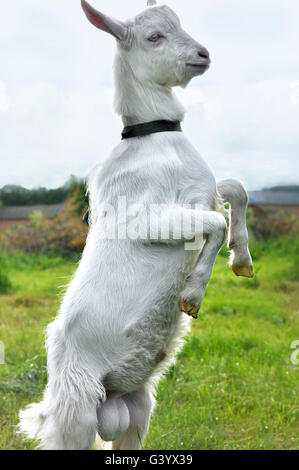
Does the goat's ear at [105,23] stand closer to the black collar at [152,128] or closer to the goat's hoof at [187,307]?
the black collar at [152,128]

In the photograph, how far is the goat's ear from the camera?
2.85m

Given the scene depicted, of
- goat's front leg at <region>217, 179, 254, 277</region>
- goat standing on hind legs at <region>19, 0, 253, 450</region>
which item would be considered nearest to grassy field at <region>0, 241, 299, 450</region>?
goat standing on hind legs at <region>19, 0, 253, 450</region>

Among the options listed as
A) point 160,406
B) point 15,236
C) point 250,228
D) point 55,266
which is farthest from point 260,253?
point 160,406

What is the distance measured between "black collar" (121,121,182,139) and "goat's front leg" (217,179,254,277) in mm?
432

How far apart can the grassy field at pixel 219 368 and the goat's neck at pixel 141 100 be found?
111 cm

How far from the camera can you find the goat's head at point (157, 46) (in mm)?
2891

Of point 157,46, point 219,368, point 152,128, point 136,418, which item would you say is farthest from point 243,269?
point 219,368

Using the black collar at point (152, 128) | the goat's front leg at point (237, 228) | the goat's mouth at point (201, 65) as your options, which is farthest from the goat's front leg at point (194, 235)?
the goat's mouth at point (201, 65)

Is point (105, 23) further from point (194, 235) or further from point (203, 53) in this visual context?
point (194, 235)

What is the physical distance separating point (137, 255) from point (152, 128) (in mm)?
678

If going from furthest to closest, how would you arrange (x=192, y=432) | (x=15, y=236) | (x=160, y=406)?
(x=15, y=236), (x=160, y=406), (x=192, y=432)

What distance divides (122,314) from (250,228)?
7.45 meters

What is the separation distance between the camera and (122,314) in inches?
113

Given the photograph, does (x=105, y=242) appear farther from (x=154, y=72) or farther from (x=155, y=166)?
(x=154, y=72)
